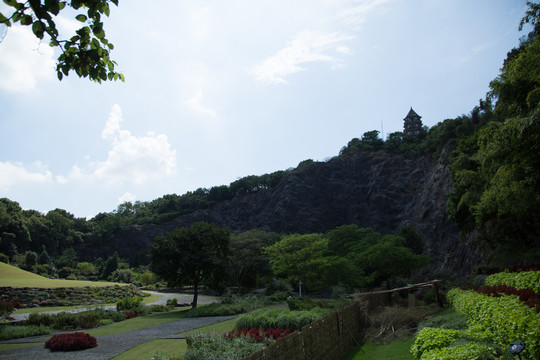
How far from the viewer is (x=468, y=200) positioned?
69.7ft

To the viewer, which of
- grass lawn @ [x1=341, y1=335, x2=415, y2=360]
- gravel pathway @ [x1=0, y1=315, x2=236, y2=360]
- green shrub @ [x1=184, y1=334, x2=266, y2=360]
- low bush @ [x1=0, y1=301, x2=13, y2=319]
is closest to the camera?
green shrub @ [x1=184, y1=334, x2=266, y2=360]

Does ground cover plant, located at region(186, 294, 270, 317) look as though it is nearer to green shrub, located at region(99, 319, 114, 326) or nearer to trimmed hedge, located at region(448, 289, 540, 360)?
green shrub, located at region(99, 319, 114, 326)

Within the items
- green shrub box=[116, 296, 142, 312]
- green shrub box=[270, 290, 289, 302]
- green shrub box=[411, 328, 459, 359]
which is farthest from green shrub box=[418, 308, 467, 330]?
green shrub box=[116, 296, 142, 312]

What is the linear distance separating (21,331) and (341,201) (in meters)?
70.1

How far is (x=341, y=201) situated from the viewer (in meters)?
80.8

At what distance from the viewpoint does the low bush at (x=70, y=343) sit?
45.9 ft

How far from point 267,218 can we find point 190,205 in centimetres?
2999

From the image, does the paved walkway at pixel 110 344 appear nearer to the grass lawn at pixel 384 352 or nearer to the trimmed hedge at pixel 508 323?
the grass lawn at pixel 384 352

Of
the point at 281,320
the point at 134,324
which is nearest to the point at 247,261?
the point at 134,324

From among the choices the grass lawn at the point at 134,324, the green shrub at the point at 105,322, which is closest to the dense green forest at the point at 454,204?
the grass lawn at the point at 134,324

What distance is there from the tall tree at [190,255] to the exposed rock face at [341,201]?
41.3 metres

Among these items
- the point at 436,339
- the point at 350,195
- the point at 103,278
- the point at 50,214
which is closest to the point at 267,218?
the point at 350,195

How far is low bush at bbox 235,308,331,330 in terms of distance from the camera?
14469mm

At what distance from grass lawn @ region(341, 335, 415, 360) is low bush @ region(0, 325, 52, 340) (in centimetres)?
1610
